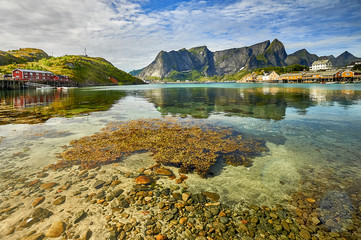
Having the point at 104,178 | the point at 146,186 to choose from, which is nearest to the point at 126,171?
the point at 104,178

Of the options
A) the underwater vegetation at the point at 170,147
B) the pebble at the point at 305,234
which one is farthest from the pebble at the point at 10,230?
the pebble at the point at 305,234

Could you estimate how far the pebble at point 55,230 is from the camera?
16.4 feet

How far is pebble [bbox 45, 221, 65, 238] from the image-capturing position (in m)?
5.01

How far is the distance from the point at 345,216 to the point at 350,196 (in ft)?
4.93

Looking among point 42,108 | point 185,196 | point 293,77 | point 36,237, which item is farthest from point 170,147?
point 293,77

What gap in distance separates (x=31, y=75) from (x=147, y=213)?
171758 millimetres

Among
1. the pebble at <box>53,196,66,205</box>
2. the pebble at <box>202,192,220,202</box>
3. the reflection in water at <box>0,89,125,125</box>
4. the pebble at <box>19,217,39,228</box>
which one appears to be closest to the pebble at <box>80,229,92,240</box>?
the pebble at <box>19,217,39,228</box>

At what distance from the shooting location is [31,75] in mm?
130500

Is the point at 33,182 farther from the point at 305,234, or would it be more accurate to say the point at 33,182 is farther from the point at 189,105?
the point at 189,105

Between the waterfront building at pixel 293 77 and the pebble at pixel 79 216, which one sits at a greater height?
the waterfront building at pixel 293 77

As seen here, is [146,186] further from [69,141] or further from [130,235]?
[69,141]

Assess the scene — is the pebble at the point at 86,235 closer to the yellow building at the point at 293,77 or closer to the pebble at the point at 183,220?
the pebble at the point at 183,220

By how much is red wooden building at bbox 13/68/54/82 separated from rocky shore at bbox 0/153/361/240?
159110 millimetres

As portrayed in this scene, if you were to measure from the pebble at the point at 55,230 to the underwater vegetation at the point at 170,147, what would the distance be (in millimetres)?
3884
